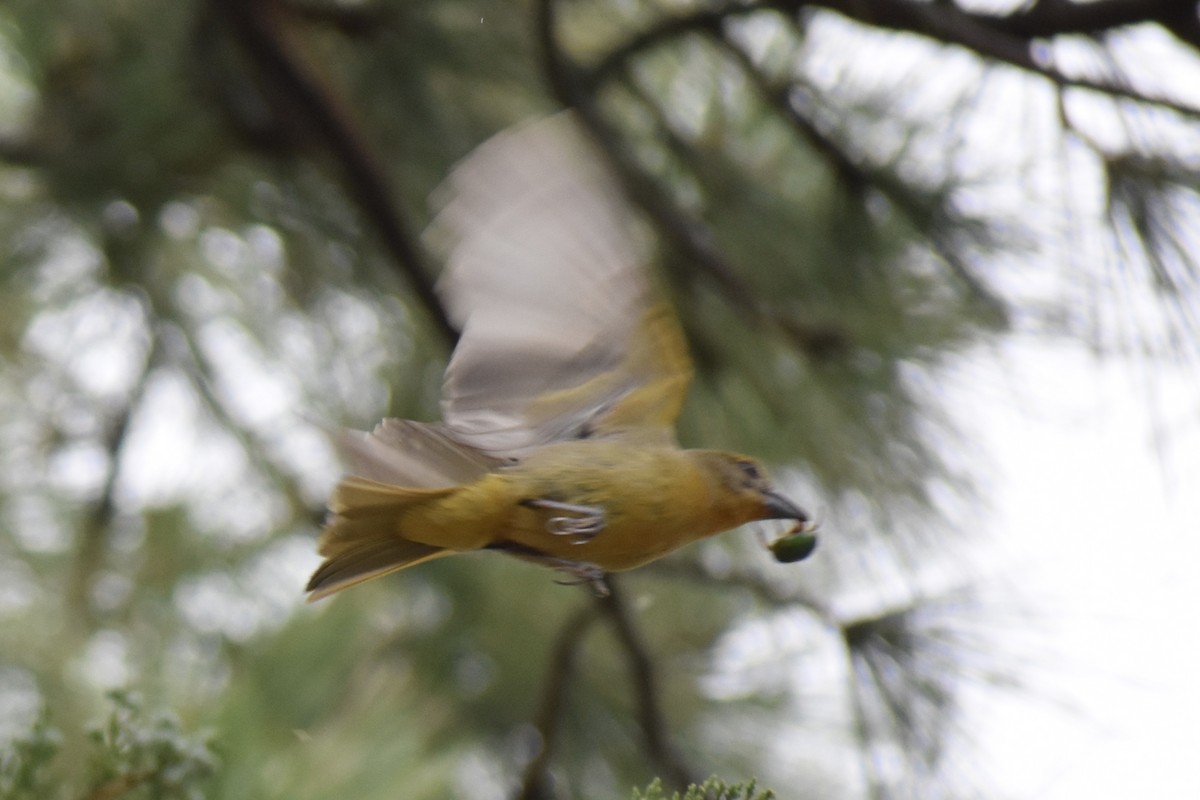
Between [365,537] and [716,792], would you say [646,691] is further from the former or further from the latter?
[716,792]

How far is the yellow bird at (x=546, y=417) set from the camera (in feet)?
3.75

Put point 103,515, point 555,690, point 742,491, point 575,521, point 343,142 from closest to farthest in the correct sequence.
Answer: point 575,521, point 742,491, point 555,690, point 343,142, point 103,515

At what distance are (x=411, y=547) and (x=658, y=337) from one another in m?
0.34

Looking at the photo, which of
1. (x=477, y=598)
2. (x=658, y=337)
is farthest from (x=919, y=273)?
(x=477, y=598)

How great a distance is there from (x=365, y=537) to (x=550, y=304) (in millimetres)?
322

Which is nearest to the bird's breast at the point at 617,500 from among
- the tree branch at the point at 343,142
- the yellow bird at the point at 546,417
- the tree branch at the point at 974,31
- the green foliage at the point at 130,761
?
the yellow bird at the point at 546,417

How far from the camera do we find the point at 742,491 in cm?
Answer: 130

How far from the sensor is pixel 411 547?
1195mm

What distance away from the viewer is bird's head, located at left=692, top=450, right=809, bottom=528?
129 centimetres

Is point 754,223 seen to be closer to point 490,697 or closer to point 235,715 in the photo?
point 490,697

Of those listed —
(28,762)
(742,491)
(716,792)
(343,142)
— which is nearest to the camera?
(716,792)

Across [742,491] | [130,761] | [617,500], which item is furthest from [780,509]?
[130,761]

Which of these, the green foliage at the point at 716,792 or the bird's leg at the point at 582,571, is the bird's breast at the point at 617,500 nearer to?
the bird's leg at the point at 582,571

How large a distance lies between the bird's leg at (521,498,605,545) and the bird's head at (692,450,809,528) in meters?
0.16
